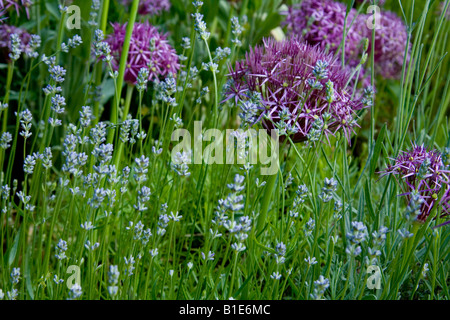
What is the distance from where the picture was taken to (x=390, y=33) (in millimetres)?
2164

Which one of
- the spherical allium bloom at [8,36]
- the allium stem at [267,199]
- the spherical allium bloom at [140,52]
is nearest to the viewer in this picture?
the allium stem at [267,199]

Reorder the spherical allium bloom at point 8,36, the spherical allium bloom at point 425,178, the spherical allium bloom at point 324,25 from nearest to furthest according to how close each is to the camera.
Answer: the spherical allium bloom at point 425,178 → the spherical allium bloom at point 8,36 → the spherical allium bloom at point 324,25

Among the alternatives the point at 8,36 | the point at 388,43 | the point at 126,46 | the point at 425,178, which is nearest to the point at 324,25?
the point at 388,43

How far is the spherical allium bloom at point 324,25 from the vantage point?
193 cm

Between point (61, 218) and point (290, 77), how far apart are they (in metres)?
0.90

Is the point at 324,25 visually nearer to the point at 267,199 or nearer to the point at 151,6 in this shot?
the point at 151,6

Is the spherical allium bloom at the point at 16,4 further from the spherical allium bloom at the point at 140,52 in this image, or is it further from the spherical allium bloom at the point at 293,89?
the spherical allium bloom at the point at 293,89

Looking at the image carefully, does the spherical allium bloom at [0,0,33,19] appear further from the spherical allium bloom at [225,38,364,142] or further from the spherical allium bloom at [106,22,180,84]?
the spherical allium bloom at [225,38,364,142]

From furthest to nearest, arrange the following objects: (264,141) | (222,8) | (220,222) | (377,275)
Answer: (222,8)
(264,141)
(377,275)
(220,222)

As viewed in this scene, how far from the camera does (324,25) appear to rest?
1950mm

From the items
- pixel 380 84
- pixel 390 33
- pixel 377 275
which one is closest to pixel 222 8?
pixel 390 33

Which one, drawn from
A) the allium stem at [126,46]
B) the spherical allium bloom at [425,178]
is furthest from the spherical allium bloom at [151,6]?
the spherical allium bloom at [425,178]

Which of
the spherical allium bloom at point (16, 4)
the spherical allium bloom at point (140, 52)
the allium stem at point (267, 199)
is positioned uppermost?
the spherical allium bloom at point (16, 4)
